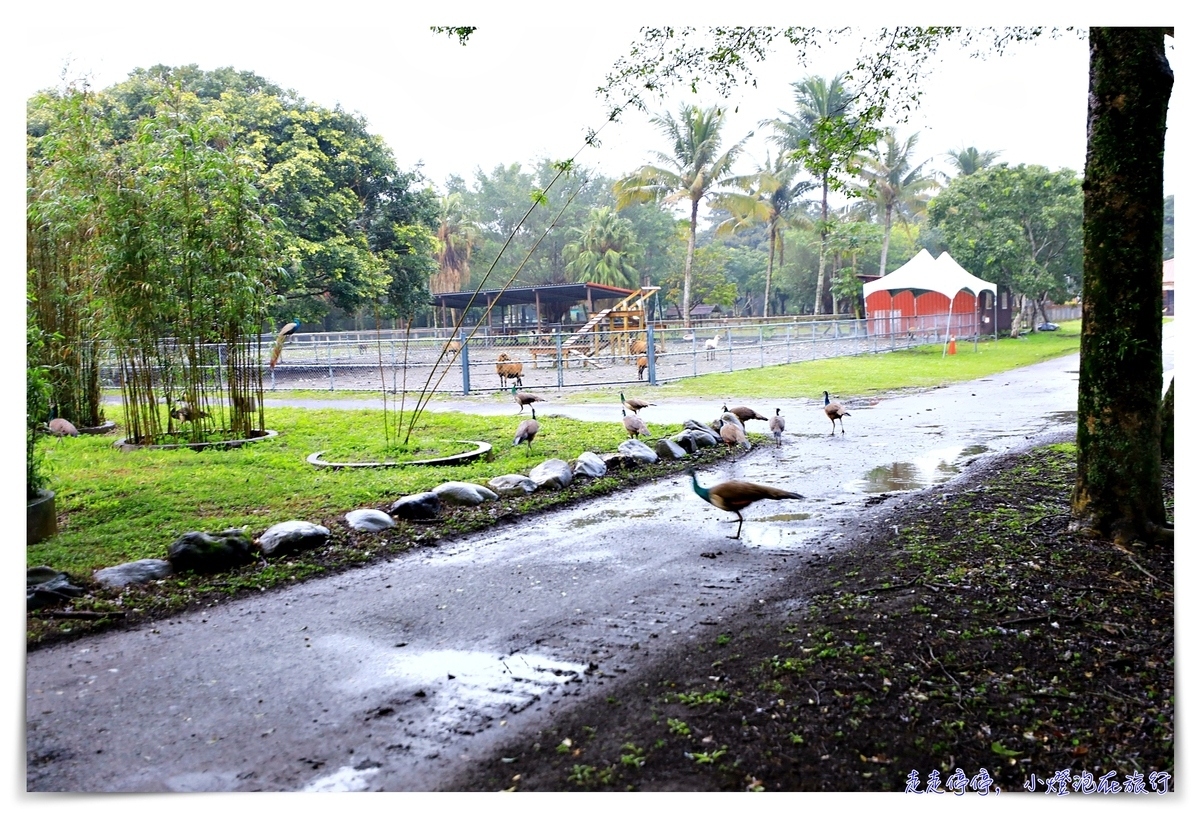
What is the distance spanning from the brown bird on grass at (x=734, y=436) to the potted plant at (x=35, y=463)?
13.1 feet

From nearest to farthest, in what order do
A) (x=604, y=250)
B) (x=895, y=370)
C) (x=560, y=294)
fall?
1. (x=604, y=250)
2. (x=895, y=370)
3. (x=560, y=294)

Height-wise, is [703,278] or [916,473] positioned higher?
[703,278]

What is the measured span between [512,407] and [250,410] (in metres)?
3.35

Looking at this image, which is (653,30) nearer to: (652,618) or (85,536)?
(652,618)

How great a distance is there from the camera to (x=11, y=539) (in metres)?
2.68

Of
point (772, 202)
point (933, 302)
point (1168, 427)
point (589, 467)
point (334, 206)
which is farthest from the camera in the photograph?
point (334, 206)

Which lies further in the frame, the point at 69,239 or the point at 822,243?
the point at 822,243

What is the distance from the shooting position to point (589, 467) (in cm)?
494

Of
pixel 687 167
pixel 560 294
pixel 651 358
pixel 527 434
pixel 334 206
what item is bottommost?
pixel 527 434

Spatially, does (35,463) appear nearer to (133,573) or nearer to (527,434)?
(133,573)

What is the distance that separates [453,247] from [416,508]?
10.5 feet

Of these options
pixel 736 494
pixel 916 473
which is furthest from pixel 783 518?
pixel 916 473

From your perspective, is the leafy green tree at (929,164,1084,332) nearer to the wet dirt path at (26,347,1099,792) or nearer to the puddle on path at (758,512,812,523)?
the puddle on path at (758,512,812,523)

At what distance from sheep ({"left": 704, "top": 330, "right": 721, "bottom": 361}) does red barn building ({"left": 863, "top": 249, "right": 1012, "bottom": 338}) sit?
4293 millimetres
